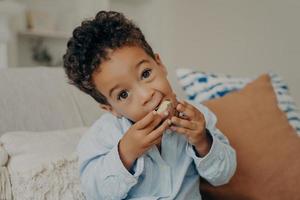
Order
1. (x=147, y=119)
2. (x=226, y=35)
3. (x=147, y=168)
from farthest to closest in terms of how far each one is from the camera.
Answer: (x=226, y=35), (x=147, y=168), (x=147, y=119)

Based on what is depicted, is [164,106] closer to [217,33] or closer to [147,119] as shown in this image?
[147,119]

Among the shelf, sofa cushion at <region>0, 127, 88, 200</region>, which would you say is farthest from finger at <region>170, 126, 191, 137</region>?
the shelf

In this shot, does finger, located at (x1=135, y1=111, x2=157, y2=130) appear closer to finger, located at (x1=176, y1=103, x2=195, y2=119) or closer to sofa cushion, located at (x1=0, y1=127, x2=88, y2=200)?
finger, located at (x1=176, y1=103, x2=195, y2=119)

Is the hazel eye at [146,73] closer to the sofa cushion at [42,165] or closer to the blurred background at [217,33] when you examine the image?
the sofa cushion at [42,165]

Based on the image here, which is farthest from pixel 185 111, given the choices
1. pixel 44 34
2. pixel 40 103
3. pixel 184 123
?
pixel 44 34

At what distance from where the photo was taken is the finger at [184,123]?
0.76 meters

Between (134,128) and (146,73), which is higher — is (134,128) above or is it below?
below

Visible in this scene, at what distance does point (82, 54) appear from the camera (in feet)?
2.66

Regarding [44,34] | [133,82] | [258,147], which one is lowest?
[258,147]

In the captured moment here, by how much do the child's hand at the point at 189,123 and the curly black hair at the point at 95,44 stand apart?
Result: 0.14 m

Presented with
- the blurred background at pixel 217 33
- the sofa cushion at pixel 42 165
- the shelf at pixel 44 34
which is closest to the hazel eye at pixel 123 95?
the sofa cushion at pixel 42 165

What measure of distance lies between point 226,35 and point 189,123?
2097mm

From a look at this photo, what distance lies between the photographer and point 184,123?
30.5 inches

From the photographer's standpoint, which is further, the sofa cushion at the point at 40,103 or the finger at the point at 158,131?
the sofa cushion at the point at 40,103
